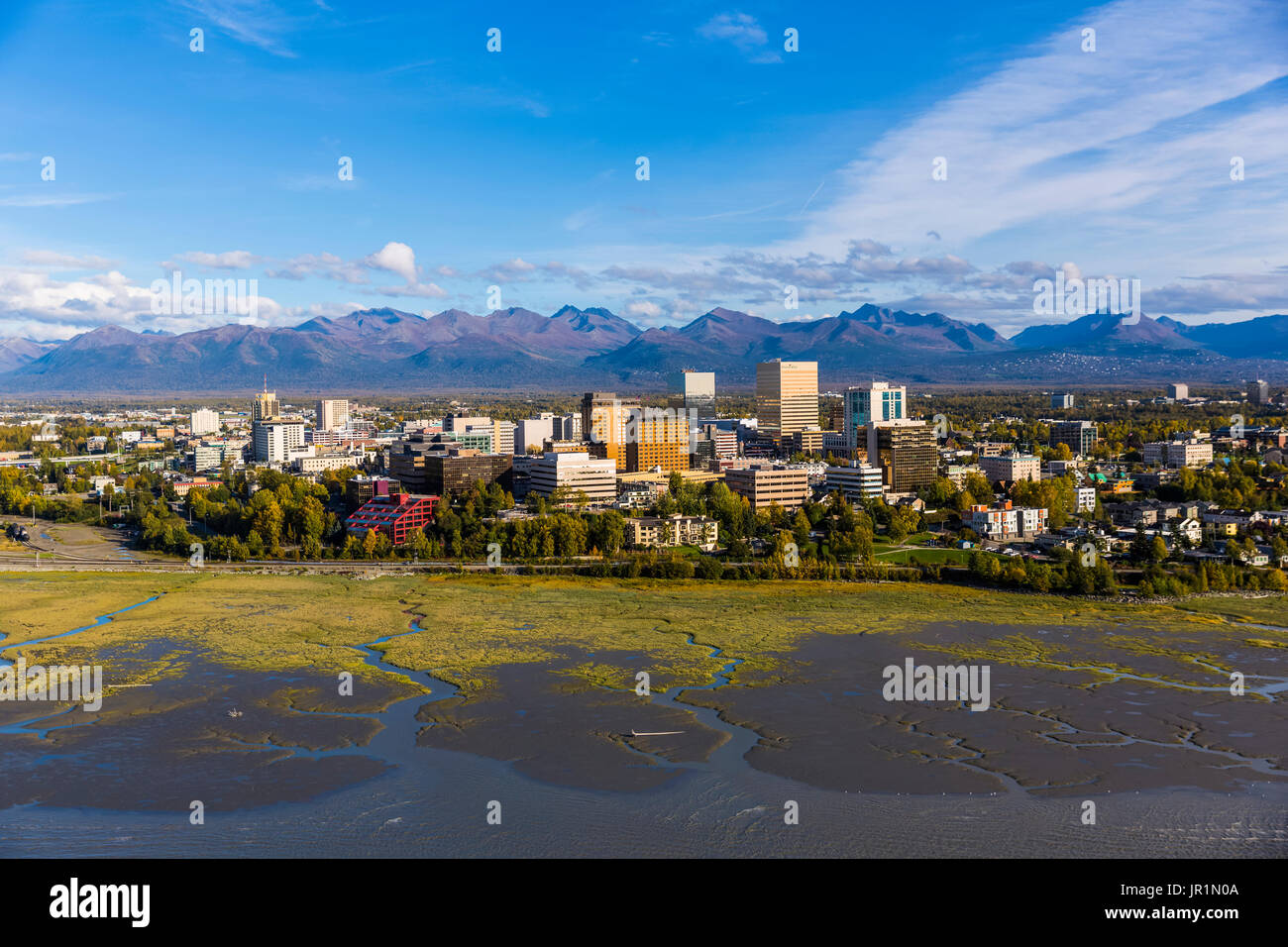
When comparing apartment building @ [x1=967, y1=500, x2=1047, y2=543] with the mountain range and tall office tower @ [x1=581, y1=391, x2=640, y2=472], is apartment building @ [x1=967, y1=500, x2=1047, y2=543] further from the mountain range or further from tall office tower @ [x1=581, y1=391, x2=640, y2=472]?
the mountain range

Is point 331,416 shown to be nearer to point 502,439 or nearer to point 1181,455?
point 502,439

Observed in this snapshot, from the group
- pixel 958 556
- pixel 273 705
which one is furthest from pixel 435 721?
pixel 958 556

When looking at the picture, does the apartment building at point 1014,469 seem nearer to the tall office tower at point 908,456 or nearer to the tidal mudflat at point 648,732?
the tall office tower at point 908,456

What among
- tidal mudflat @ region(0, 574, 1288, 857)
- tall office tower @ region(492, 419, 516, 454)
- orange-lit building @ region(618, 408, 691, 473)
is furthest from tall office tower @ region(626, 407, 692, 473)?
tidal mudflat @ region(0, 574, 1288, 857)

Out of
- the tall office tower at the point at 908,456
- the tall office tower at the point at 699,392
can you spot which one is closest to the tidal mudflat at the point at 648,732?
the tall office tower at the point at 908,456

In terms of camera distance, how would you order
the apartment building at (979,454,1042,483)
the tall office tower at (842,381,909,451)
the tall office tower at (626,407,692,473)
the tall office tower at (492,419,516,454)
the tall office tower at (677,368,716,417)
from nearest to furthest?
the apartment building at (979,454,1042,483)
the tall office tower at (626,407,692,473)
the tall office tower at (842,381,909,451)
the tall office tower at (492,419,516,454)
the tall office tower at (677,368,716,417)

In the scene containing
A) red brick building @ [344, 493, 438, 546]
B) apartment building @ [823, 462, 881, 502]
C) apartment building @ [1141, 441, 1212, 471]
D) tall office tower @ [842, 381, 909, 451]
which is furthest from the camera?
tall office tower @ [842, 381, 909, 451]
